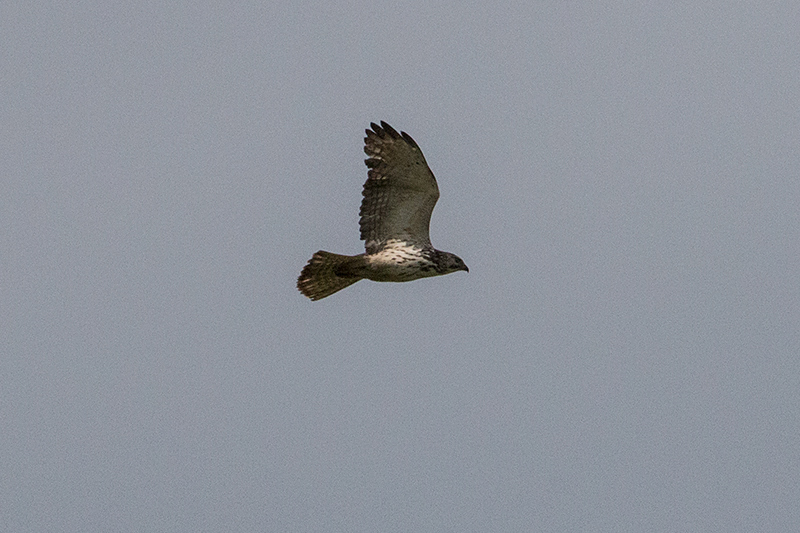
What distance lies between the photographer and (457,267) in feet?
69.4

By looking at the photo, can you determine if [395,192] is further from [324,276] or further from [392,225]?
[324,276]

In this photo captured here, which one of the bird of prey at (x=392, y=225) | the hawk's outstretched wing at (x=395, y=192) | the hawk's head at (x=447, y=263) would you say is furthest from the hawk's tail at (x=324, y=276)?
the hawk's head at (x=447, y=263)

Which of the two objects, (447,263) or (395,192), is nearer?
(395,192)

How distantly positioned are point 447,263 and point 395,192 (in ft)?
3.56

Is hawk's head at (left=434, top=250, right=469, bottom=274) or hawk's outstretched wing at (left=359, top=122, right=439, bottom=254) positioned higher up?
hawk's outstretched wing at (left=359, top=122, right=439, bottom=254)

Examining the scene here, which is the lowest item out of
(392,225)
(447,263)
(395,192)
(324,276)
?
(324,276)

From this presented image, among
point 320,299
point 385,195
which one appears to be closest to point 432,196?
point 385,195

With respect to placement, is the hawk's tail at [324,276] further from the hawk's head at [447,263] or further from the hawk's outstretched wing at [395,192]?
the hawk's head at [447,263]

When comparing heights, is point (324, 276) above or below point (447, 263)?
below

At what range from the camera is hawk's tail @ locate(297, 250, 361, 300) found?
21.0 meters

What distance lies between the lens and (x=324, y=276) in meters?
21.2

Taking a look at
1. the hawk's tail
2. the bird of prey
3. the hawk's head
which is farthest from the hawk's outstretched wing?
the hawk's tail

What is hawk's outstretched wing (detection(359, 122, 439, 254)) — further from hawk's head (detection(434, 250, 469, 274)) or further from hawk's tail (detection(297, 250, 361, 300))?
hawk's tail (detection(297, 250, 361, 300))

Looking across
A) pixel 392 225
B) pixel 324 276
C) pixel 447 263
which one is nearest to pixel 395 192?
pixel 392 225
